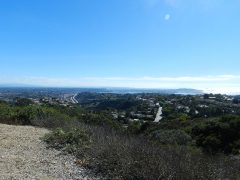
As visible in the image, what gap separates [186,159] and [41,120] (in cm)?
985

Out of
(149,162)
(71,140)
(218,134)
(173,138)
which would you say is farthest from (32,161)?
(218,134)

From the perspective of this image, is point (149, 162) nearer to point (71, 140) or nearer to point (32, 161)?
point (32, 161)

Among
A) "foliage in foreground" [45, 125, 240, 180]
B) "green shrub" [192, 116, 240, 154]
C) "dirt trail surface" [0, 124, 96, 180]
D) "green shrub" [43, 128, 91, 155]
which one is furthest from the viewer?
"green shrub" [192, 116, 240, 154]

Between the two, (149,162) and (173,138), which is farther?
(173,138)

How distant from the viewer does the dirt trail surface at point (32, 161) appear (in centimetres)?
682

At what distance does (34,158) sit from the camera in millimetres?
8406

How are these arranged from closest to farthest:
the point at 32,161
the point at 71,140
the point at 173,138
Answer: the point at 32,161, the point at 71,140, the point at 173,138

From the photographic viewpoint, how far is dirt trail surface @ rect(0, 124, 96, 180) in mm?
6824

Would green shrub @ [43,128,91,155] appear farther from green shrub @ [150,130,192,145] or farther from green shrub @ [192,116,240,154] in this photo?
green shrub @ [192,116,240,154]

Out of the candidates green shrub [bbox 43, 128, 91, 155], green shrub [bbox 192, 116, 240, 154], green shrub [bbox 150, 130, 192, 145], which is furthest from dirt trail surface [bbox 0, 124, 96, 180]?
green shrub [bbox 192, 116, 240, 154]

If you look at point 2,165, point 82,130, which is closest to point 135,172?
point 2,165

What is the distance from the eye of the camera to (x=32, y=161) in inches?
316

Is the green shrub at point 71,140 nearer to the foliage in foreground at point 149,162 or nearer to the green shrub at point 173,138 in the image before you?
the foliage in foreground at point 149,162

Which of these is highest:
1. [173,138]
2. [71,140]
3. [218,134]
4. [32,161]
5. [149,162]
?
[149,162]
